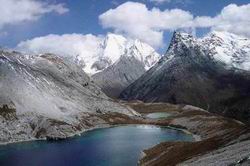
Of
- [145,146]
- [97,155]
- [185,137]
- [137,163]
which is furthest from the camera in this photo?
[185,137]

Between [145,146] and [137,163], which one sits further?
[145,146]

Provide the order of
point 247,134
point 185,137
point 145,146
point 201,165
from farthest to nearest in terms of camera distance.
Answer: point 185,137 → point 145,146 → point 247,134 → point 201,165

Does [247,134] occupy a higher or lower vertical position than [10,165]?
higher

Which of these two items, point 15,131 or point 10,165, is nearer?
point 10,165

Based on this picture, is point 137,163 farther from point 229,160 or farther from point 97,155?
point 229,160

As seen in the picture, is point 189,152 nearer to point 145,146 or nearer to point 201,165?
point 201,165

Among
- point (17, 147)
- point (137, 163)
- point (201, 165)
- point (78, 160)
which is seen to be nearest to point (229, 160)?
point (201, 165)

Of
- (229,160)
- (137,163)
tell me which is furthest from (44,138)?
(229,160)

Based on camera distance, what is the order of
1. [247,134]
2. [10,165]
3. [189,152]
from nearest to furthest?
[247,134]
[189,152]
[10,165]

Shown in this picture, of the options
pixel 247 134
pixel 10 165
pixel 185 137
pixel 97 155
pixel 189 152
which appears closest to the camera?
pixel 247 134
